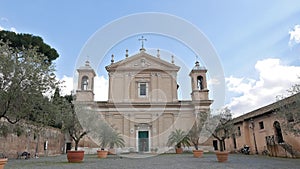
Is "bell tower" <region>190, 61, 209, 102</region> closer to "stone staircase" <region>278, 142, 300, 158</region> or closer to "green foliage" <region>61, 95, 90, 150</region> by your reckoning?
"stone staircase" <region>278, 142, 300, 158</region>

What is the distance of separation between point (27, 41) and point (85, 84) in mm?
7734

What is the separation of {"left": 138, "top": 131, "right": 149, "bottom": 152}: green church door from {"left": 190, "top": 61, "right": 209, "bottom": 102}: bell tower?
603cm

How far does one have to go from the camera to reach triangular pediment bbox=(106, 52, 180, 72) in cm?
2627

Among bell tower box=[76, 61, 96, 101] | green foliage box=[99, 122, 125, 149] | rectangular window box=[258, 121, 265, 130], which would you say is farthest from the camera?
bell tower box=[76, 61, 96, 101]

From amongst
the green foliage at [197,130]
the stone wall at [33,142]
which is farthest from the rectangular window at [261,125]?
the stone wall at [33,142]

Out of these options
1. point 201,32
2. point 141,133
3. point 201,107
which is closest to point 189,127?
point 201,107

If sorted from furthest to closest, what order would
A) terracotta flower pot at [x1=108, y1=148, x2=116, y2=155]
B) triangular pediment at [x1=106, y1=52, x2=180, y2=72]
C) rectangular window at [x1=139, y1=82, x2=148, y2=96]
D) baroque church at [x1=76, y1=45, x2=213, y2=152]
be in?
triangular pediment at [x1=106, y1=52, x2=180, y2=72], rectangular window at [x1=139, y1=82, x2=148, y2=96], baroque church at [x1=76, y1=45, x2=213, y2=152], terracotta flower pot at [x1=108, y1=148, x2=116, y2=155]

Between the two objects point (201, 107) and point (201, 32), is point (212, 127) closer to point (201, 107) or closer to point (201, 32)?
point (201, 107)

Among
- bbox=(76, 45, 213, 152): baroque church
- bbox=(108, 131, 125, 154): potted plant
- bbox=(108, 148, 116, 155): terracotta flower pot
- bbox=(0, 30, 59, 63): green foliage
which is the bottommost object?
bbox=(108, 148, 116, 155): terracotta flower pot

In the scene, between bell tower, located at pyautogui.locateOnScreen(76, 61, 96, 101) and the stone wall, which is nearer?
the stone wall

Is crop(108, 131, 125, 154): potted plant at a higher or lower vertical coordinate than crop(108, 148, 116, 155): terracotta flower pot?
higher

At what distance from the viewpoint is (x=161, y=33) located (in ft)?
31.6

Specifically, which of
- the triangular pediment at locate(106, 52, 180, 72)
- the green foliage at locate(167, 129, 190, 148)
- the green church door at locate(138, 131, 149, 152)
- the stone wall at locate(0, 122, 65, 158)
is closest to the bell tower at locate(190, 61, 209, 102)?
the triangular pediment at locate(106, 52, 180, 72)

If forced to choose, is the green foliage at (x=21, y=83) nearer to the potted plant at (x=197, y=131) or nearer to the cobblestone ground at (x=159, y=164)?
the cobblestone ground at (x=159, y=164)
